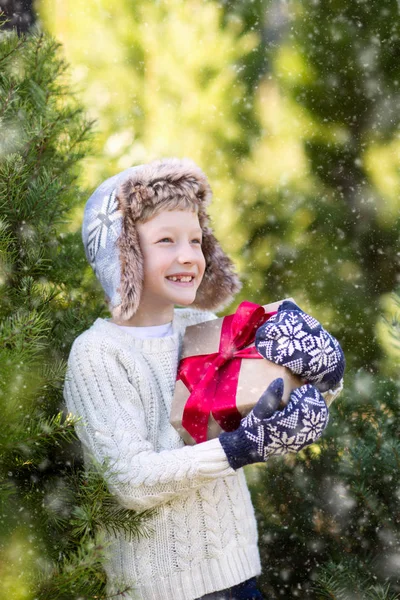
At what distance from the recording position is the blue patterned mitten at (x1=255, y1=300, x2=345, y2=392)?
167cm

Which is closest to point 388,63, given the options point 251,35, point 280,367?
point 251,35

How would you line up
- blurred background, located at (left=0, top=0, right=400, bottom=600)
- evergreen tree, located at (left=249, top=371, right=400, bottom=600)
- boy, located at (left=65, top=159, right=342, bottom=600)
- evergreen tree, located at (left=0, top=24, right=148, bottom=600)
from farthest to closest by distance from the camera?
blurred background, located at (left=0, top=0, right=400, bottom=600)
evergreen tree, located at (left=249, top=371, right=400, bottom=600)
boy, located at (left=65, top=159, right=342, bottom=600)
evergreen tree, located at (left=0, top=24, right=148, bottom=600)

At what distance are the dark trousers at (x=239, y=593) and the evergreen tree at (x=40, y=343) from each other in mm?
241

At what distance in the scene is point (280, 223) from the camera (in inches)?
132

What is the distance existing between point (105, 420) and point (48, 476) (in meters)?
0.21

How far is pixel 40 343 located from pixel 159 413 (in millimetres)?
353

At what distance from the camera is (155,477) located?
1669 millimetres

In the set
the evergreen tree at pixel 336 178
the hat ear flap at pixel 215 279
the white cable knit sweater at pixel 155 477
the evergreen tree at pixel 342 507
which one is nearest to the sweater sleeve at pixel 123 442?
the white cable knit sweater at pixel 155 477

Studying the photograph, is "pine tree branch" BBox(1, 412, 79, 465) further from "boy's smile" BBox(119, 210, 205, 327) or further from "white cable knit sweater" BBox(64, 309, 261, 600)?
"boy's smile" BBox(119, 210, 205, 327)

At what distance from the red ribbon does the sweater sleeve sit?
0.07m

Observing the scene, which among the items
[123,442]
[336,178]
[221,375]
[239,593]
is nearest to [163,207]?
[221,375]

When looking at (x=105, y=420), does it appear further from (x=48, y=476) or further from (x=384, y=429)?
(x=384, y=429)

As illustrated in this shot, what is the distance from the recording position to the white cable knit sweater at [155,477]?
5.52 ft

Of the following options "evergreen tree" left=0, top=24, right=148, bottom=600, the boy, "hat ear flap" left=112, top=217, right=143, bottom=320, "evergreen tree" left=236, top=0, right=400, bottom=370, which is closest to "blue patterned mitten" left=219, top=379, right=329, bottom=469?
the boy
